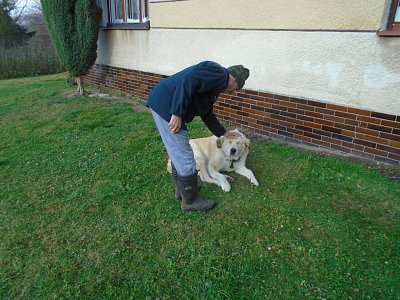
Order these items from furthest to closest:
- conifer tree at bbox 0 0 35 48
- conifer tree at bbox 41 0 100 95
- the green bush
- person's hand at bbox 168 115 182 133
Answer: conifer tree at bbox 0 0 35 48 → the green bush → conifer tree at bbox 41 0 100 95 → person's hand at bbox 168 115 182 133

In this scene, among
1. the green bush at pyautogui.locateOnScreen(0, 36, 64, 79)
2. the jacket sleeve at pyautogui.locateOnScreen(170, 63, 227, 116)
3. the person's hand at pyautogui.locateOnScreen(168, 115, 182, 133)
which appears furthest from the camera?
the green bush at pyautogui.locateOnScreen(0, 36, 64, 79)

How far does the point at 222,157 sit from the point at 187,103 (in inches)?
52.9

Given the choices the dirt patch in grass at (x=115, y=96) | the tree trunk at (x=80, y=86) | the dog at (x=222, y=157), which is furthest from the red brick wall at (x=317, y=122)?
the tree trunk at (x=80, y=86)

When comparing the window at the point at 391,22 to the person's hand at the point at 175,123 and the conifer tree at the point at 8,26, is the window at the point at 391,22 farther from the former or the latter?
the conifer tree at the point at 8,26

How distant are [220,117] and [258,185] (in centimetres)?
255

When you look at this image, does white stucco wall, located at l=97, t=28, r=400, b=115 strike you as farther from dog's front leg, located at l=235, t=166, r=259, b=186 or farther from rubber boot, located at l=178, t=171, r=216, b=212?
rubber boot, located at l=178, t=171, r=216, b=212

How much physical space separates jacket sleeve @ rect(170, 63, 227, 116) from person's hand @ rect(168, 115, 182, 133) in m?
0.05

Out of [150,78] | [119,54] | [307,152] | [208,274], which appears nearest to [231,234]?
[208,274]

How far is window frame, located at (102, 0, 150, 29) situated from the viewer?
7615mm

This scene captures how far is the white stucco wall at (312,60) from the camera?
13.1 ft

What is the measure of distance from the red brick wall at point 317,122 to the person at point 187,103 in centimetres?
194

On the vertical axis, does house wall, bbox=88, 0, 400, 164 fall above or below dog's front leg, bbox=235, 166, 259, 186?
above

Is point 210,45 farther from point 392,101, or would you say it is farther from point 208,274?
point 208,274

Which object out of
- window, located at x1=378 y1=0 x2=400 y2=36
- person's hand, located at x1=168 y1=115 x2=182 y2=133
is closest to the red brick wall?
window, located at x1=378 y1=0 x2=400 y2=36
